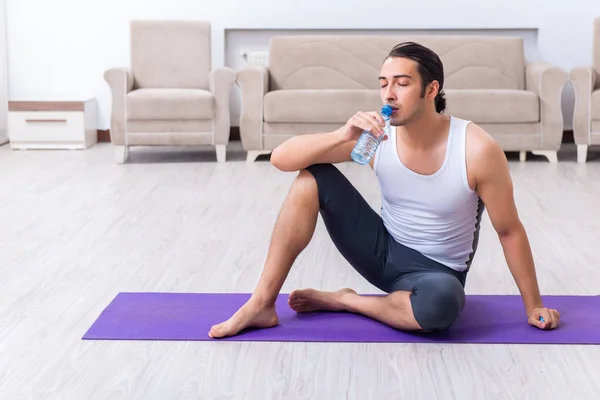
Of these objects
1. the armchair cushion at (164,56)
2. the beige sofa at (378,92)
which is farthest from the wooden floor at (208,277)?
the armchair cushion at (164,56)

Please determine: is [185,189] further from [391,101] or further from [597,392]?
[597,392]

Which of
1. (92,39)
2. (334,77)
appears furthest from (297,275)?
(92,39)

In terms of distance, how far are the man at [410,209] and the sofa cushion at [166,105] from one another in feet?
11.3

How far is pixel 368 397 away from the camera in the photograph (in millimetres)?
2164

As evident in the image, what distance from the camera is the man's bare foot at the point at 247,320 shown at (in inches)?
101

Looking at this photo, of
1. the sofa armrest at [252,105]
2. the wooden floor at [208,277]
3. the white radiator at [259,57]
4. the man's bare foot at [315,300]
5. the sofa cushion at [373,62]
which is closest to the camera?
the wooden floor at [208,277]

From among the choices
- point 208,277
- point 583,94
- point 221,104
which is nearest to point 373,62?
point 221,104

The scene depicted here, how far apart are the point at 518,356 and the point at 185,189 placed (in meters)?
2.87

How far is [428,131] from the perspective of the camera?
8.23 feet

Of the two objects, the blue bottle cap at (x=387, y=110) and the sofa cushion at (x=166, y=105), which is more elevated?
the blue bottle cap at (x=387, y=110)

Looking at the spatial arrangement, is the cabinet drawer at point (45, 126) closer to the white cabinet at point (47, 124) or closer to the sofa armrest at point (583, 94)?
the white cabinet at point (47, 124)

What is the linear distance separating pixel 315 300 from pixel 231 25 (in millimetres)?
4464

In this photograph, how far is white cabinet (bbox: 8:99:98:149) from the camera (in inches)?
257

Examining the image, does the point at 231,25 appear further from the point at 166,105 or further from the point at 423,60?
the point at 423,60
